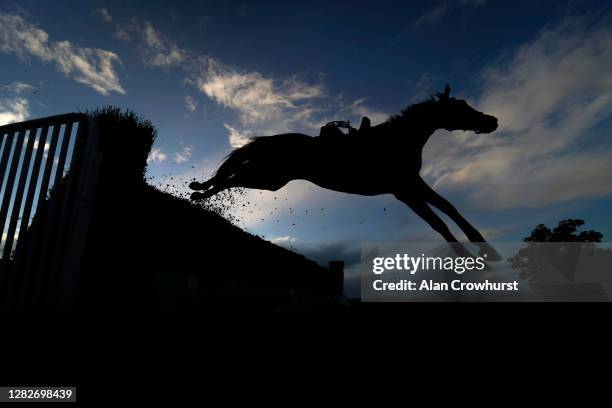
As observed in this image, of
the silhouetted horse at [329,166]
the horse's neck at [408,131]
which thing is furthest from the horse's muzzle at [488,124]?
the silhouetted horse at [329,166]

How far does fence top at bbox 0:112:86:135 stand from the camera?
9.09 feet

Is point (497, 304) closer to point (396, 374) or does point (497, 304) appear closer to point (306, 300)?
point (396, 374)

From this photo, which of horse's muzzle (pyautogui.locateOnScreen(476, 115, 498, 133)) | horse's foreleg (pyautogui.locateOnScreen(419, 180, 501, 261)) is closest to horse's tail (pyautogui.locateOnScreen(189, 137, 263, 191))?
horse's foreleg (pyautogui.locateOnScreen(419, 180, 501, 261))

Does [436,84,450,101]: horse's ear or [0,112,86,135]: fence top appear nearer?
[0,112,86,135]: fence top

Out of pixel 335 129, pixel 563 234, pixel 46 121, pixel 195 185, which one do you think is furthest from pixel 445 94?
pixel 563 234

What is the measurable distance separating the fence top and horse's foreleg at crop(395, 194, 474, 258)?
4.46 meters

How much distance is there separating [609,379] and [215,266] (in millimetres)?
3988

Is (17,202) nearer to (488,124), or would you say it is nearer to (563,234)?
(488,124)

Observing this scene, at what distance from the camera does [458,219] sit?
16.1 ft

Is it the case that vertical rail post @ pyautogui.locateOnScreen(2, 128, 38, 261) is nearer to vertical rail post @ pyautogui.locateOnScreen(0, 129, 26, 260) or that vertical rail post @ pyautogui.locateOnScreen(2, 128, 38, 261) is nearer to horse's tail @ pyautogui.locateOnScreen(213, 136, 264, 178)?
vertical rail post @ pyautogui.locateOnScreen(0, 129, 26, 260)

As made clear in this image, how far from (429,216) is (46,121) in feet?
16.2

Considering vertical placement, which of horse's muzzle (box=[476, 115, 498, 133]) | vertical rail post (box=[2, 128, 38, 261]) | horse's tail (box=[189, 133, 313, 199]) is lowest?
vertical rail post (box=[2, 128, 38, 261])

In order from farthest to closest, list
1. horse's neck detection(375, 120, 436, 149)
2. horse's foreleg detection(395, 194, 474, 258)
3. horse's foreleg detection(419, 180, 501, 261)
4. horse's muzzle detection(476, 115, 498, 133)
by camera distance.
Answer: horse's muzzle detection(476, 115, 498, 133), horse's neck detection(375, 120, 436, 149), horse's foreleg detection(395, 194, 474, 258), horse's foreleg detection(419, 180, 501, 261)

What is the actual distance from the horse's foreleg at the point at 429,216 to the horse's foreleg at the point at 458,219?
0.13m
